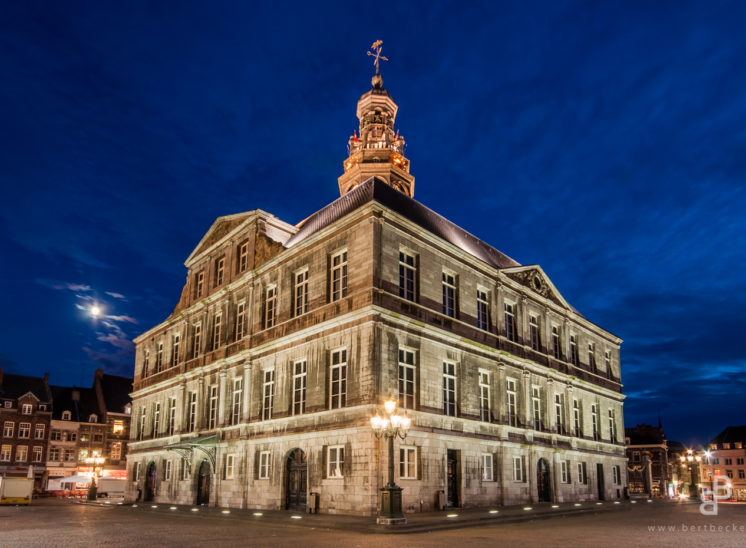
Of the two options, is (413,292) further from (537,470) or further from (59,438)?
(59,438)

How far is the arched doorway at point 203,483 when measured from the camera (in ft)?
112

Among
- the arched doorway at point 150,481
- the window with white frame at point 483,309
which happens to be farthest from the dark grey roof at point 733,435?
the arched doorway at point 150,481

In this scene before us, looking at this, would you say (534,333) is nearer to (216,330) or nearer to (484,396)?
(484,396)

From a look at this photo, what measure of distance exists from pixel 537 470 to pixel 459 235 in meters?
13.7

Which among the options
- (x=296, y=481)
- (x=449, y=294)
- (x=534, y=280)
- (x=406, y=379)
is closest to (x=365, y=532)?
(x=406, y=379)

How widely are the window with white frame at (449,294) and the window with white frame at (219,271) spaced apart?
1447cm

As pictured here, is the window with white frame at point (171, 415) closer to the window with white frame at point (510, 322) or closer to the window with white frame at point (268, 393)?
the window with white frame at point (268, 393)

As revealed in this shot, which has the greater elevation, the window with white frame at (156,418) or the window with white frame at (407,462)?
the window with white frame at (156,418)

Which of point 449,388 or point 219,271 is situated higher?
point 219,271

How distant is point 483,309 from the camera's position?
31438 mm

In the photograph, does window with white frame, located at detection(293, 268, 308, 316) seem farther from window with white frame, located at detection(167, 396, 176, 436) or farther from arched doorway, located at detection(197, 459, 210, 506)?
window with white frame, located at detection(167, 396, 176, 436)

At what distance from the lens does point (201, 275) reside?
3941cm

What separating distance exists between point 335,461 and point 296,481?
138 inches

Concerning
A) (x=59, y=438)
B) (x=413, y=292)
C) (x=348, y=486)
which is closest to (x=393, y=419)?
(x=348, y=486)
